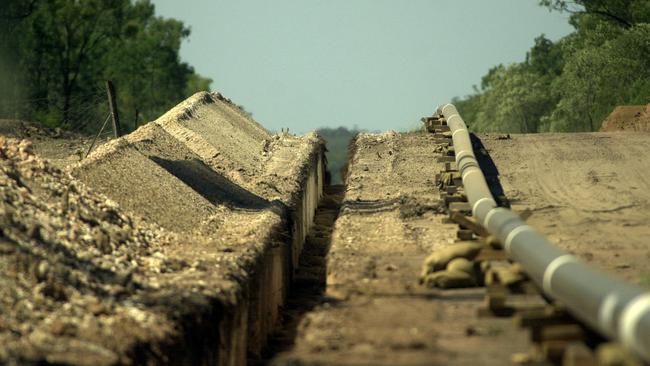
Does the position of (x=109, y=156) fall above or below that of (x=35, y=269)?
above

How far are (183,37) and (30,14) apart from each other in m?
23.5

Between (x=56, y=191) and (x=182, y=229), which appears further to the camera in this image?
(x=182, y=229)

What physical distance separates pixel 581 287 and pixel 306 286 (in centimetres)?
1002

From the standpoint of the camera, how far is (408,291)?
13188mm

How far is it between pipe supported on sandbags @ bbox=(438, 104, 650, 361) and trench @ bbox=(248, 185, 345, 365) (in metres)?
2.14

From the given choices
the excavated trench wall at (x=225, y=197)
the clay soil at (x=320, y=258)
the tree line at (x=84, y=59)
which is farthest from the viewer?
the tree line at (x=84, y=59)

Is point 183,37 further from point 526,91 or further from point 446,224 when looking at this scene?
point 446,224

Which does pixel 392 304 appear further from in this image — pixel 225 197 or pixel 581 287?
pixel 225 197

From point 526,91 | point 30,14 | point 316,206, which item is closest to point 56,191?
point 316,206

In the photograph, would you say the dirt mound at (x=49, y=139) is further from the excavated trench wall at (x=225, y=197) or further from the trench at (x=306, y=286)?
the trench at (x=306, y=286)

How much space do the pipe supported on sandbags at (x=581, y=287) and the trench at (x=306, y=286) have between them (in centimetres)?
214

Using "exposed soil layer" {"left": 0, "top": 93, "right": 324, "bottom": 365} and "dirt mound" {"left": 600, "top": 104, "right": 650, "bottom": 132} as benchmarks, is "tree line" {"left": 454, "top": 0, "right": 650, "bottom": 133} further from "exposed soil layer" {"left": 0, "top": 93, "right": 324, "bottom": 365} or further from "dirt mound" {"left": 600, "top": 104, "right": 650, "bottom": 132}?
"exposed soil layer" {"left": 0, "top": 93, "right": 324, "bottom": 365}

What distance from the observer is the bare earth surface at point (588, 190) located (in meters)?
16.8

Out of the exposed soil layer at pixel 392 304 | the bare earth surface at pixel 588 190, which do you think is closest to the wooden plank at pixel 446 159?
the bare earth surface at pixel 588 190
